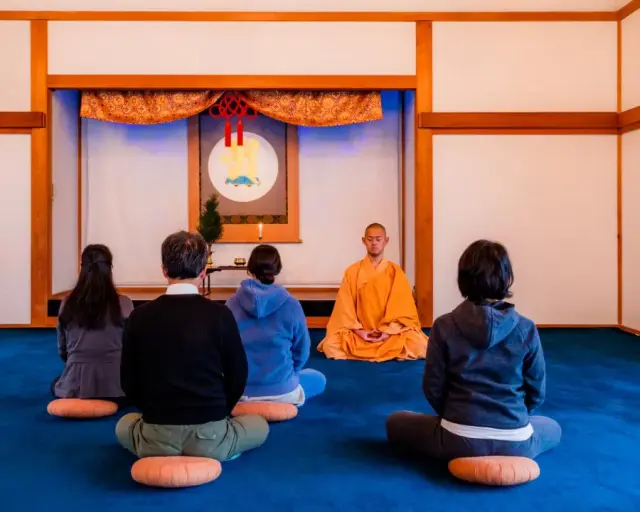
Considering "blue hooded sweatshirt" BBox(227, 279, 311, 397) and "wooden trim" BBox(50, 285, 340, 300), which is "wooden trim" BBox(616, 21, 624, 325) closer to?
"wooden trim" BBox(50, 285, 340, 300)

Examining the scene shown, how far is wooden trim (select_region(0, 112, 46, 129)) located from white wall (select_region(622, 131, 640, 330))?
486cm

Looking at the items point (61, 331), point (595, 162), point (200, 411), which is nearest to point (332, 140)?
point (595, 162)

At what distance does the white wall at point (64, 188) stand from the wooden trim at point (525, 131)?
3.27m

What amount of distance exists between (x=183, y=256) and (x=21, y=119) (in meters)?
3.88

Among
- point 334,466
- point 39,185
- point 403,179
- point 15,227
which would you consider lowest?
point 334,466

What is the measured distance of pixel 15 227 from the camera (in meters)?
5.20

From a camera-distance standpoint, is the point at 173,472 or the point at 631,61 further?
the point at 631,61

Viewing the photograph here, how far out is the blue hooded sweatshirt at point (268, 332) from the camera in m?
2.70

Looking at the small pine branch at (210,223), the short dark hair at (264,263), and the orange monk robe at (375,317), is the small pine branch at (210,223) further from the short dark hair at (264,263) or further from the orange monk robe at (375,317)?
the short dark hair at (264,263)

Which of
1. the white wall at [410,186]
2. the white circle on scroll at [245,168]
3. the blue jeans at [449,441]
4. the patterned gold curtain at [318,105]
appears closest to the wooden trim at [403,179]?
the white wall at [410,186]

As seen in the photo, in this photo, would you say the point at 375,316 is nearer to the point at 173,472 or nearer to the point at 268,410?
the point at 268,410

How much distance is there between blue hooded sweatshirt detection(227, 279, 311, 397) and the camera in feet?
8.86

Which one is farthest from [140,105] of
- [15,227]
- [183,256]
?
[183,256]

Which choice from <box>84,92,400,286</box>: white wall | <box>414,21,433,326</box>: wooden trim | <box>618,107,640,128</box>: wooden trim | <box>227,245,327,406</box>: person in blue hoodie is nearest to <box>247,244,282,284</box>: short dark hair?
<box>227,245,327,406</box>: person in blue hoodie
